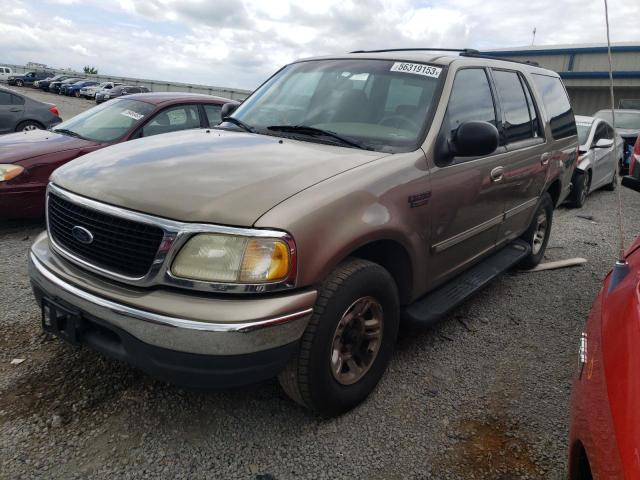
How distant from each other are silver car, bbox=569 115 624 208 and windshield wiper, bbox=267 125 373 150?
621 centimetres

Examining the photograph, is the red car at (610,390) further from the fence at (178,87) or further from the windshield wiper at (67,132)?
the fence at (178,87)

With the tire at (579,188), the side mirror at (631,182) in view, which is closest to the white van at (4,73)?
the tire at (579,188)

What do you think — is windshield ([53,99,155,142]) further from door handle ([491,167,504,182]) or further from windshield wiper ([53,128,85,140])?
door handle ([491,167,504,182])

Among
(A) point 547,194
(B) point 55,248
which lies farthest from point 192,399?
(A) point 547,194

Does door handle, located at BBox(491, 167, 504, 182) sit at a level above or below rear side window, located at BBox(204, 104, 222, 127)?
below

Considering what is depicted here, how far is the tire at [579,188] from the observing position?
8.23 meters

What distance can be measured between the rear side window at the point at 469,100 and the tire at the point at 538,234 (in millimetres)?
1521

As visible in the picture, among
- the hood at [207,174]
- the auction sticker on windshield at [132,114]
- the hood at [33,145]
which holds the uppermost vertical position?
the auction sticker on windshield at [132,114]

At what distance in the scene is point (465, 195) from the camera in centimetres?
311

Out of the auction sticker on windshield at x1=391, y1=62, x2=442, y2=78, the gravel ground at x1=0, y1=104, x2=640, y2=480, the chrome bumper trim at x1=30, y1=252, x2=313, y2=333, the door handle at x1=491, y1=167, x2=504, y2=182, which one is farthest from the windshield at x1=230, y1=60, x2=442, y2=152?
the gravel ground at x1=0, y1=104, x2=640, y2=480

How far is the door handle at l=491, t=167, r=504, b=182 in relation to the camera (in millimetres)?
3428

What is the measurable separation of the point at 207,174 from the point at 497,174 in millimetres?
2132

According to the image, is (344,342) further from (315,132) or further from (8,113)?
(8,113)

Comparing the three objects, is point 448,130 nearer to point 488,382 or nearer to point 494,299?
point 488,382
